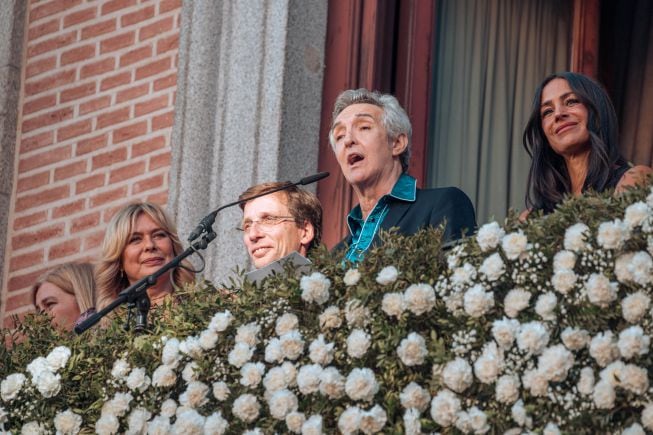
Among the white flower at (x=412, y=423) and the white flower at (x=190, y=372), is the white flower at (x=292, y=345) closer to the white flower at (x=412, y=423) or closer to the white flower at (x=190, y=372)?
the white flower at (x=190, y=372)

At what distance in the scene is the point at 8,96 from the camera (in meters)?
9.12

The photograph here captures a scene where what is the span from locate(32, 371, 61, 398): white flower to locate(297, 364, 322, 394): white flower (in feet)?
3.35

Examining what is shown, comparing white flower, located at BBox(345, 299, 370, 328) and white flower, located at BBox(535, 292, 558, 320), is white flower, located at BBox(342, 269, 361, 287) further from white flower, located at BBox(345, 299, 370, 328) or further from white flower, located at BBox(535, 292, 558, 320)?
white flower, located at BBox(535, 292, 558, 320)

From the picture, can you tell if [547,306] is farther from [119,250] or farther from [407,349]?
[119,250]

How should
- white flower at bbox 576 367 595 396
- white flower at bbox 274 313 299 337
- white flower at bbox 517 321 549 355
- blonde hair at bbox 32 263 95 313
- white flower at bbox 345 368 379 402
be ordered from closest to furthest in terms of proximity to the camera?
white flower at bbox 576 367 595 396, white flower at bbox 517 321 549 355, white flower at bbox 345 368 379 402, white flower at bbox 274 313 299 337, blonde hair at bbox 32 263 95 313

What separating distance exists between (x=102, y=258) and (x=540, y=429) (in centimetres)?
301

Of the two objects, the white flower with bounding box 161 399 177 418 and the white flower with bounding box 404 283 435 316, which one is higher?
the white flower with bounding box 404 283 435 316

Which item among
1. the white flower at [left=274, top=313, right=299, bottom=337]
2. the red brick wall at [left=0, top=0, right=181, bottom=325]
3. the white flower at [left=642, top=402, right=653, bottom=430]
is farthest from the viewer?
the red brick wall at [left=0, top=0, right=181, bottom=325]

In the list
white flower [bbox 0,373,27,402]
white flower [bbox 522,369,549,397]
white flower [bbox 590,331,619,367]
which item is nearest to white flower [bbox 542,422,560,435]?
white flower [bbox 522,369,549,397]

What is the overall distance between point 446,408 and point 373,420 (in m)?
0.25

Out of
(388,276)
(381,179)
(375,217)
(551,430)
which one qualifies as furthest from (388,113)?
(551,430)

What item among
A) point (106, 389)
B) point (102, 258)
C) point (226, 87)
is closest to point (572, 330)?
point (106, 389)

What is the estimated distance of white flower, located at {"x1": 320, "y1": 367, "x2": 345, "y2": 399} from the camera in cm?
536

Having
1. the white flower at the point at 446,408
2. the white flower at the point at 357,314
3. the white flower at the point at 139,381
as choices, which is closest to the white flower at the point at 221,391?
the white flower at the point at 139,381
